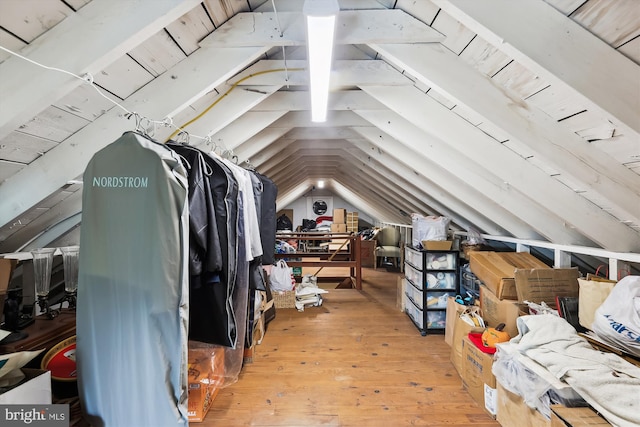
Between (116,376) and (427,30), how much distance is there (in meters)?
1.90

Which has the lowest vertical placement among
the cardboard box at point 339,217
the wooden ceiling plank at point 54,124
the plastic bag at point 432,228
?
the plastic bag at point 432,228

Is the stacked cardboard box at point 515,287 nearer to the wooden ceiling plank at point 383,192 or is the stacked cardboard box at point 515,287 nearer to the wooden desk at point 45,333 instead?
the wooden ceiling plank at point 383,192

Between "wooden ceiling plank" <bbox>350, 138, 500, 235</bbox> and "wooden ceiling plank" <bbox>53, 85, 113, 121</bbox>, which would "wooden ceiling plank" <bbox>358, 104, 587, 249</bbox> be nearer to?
"wooden ceiling plank" <bbox>350, 138, 500, 235</bbox>

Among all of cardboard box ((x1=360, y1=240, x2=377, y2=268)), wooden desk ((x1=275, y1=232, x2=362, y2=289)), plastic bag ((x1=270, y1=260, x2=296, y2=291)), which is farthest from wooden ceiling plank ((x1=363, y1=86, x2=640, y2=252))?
cardboard box ((x1=360, y1=240, x2=377, y2=268))

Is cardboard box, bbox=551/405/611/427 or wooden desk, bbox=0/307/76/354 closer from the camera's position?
cardboard box, bbox=551/405/611/427

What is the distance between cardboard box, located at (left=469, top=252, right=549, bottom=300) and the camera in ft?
7.13

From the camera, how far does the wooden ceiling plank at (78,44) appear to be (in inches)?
38.3

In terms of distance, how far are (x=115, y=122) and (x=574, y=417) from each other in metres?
2.39

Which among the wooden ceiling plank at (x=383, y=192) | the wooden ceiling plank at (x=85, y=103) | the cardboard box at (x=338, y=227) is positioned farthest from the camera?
the cardboard box at (x=338, y=227)

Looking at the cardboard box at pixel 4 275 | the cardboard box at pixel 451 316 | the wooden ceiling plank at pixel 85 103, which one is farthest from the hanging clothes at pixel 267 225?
the cardboard box at pixel 451 316

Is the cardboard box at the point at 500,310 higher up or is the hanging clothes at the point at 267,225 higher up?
the hanging clothes at the point at 267,225

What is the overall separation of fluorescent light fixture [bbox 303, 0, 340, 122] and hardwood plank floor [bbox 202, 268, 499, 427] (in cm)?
195

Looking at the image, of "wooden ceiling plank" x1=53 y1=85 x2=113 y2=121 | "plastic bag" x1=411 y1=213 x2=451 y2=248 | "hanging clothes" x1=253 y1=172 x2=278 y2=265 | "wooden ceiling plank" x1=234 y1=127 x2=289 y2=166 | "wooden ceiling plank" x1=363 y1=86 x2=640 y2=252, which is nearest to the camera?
"wooden ceiling plank" x1=53 y1=85 x2=113 y2=121

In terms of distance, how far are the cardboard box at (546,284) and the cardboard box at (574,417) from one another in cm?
90
